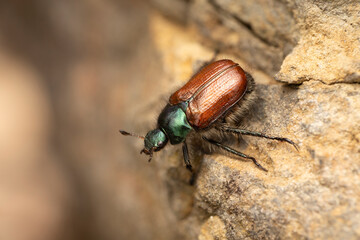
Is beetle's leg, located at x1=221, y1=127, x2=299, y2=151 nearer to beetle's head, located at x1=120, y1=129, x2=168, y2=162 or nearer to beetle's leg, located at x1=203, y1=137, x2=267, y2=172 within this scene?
beetle's leg, located at x1=203, y1=137, x2=267, y2=172

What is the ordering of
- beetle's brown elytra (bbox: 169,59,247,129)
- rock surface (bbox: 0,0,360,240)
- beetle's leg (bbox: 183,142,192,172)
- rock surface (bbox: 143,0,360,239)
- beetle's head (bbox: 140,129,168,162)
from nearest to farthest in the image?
rock surface (bbox: 143,0,360,239)
rock surface (bbox: 0,0,360,240)
beetle's brown elytra (bbox: 169,59,247,129)
beetle's leg (bbox: 183,142,192,172)
beetle's head (bbox: 140,129,168,162)

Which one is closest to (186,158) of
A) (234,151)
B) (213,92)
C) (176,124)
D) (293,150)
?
Result: (176,124)

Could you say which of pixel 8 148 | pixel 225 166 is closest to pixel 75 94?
pixel 8 148

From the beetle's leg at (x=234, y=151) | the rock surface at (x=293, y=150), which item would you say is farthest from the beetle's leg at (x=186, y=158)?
the beetle's leg at (x=234, y=151)

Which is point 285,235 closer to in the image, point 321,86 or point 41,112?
point 321,86

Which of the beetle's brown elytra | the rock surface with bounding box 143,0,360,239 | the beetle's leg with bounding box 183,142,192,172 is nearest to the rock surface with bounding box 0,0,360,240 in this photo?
the rock surface with bounding box 143,0,360,239

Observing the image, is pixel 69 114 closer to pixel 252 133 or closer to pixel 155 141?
pixel 155 141

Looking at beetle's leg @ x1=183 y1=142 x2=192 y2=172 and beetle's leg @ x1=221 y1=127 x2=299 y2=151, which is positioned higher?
beetle's leg @ x1=221 y1=127 x2=299 y2=151
